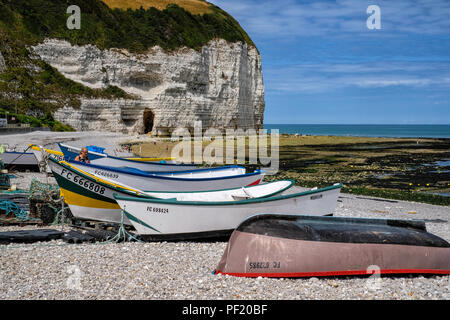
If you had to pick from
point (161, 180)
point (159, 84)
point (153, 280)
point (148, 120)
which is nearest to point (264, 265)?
point (153, 280)

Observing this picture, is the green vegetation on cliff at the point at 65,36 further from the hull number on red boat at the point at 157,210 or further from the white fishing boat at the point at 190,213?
the hull number on red boat at the point at 157,210

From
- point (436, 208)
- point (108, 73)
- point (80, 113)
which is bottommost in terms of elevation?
point (436, 208)

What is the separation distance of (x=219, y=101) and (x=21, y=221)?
175 ft

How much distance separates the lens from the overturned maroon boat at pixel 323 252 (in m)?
7.28

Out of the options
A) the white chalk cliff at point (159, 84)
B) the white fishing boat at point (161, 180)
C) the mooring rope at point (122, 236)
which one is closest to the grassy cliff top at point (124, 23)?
the white chalk cliff at point (159, 84)

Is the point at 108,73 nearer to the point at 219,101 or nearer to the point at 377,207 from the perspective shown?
the point at 219,101

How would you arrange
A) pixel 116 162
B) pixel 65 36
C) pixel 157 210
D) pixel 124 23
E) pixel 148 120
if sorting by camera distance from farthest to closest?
pixel 148 120, pixel 124 23, pixel 65 36, pixel 116 162, pixel 157 210

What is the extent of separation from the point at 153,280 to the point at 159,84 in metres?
51.8

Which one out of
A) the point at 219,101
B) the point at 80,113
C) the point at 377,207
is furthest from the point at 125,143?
the point at 377,207

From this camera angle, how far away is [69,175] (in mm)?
10656

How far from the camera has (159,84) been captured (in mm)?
56844

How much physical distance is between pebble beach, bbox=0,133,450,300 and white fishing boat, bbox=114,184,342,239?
1.64ft

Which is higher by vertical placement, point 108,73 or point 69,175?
point 108,73

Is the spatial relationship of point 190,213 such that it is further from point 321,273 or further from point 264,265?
point 321,273
